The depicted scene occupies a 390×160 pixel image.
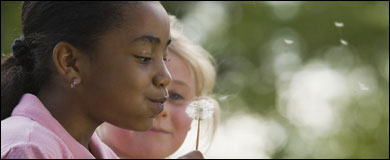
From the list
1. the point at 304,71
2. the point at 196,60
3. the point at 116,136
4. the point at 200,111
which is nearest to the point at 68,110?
the point at 200,111

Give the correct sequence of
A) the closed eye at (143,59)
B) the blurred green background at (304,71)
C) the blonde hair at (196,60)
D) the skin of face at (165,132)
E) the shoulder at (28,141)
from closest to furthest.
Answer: the shoulder at (28,141), the closed eye at (143,59), the skin of face at (165,132), the blonde hair at (196,60), the blurred green background at (304,71)

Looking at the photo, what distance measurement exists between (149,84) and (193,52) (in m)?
0.94

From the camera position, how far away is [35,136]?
1033mm

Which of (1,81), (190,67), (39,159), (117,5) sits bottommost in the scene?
(190,67)

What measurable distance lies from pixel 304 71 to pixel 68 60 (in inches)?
172

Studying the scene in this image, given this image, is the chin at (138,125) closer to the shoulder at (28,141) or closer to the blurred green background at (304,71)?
the shoulder at (28,141)

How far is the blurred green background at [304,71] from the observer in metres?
4.95

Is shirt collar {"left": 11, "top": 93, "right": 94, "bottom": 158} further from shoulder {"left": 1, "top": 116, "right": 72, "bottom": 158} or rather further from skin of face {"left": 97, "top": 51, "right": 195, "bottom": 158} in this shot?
skin of face {"left": 97, "top": 51, "right": 195, "bottom": 158}

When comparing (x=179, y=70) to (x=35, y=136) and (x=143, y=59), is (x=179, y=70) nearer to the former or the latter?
(x=143, y=59)

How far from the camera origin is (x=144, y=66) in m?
1.11

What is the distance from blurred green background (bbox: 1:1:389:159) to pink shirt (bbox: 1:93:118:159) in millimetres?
3547

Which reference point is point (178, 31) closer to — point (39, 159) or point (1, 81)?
point (1, 81)

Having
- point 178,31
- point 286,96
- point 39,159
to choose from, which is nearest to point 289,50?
point 286,96

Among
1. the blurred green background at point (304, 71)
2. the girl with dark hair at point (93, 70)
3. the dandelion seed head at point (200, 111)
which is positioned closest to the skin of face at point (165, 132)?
the dandelion seed head at point (200, 111)
